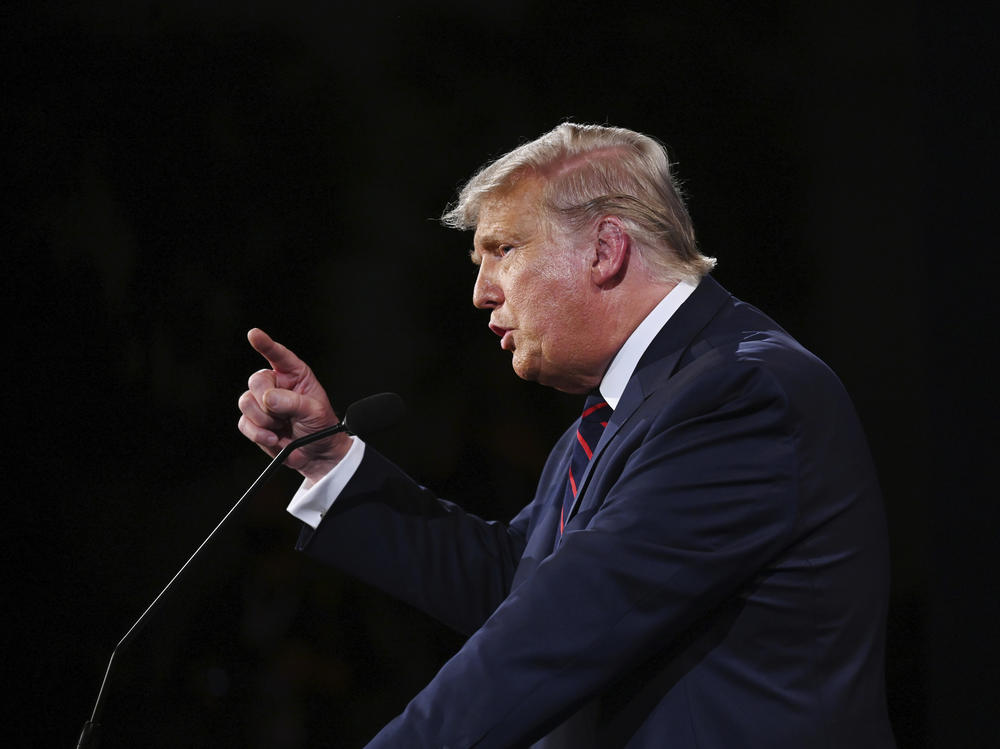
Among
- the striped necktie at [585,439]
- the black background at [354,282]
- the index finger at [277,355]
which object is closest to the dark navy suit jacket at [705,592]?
the striped necktie at [585,439]

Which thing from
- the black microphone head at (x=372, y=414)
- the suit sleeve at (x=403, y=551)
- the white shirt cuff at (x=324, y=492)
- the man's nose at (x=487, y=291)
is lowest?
the suit sleeve at (x=403, y=551)

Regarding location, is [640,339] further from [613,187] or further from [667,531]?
[667,531]

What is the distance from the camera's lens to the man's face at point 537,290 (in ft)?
4.33

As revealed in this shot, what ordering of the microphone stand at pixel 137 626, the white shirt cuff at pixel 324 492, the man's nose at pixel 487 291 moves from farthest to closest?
the white shirt cuff at pixel 324 492, the man's nose at pixel 487 291, the microphone stand at pixel 137 626

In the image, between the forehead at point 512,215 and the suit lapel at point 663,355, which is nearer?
the suit lapel at point 663,355

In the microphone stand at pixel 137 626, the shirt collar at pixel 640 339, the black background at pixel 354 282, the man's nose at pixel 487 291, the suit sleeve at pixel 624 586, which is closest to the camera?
the suit sleeve at pixel 624 586

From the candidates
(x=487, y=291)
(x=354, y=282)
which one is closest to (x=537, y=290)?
(x=487, y=291)

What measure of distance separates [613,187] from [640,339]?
20cm

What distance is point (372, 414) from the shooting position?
51.5 inches

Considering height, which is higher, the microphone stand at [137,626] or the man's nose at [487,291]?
the man's nose at [487,291]

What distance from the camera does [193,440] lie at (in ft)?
7.00

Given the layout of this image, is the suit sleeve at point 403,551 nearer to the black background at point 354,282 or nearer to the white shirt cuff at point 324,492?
the white shirt cuff at point 324,492

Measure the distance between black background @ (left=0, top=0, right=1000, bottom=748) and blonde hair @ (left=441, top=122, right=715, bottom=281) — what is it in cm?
82

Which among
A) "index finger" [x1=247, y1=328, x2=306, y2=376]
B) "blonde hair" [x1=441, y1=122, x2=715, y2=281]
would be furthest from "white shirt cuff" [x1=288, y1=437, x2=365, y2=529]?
"blonde hair" [x1=441, y1=122, x2=715, y2=281]
